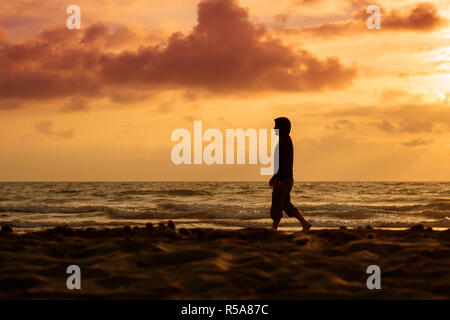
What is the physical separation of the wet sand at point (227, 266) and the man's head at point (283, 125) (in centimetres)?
241

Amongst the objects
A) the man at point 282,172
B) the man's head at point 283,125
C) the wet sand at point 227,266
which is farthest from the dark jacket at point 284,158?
the wet sand at point 227,266

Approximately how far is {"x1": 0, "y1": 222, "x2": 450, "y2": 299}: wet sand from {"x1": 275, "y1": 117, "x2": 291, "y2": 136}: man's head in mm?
2409

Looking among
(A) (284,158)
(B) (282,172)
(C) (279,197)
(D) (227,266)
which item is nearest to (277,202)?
(C) (279,197)

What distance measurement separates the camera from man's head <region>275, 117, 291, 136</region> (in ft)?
33.9

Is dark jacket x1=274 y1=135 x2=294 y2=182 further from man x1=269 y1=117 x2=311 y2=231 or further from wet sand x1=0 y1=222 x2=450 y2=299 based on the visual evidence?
wet sand x1=0 y1=222 x2=450 y2=299

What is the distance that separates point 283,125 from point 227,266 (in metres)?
4.61

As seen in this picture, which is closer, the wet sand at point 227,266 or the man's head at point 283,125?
the wet sand at point 227,266

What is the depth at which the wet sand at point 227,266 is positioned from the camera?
5.46 meters

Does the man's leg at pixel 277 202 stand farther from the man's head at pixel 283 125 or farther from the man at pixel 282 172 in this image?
the man's head at pixel 283 125

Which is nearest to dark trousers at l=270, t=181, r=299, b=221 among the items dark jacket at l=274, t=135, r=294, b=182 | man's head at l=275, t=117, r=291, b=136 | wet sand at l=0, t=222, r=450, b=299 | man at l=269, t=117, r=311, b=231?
man at l=269, t=117, r=311, b=231

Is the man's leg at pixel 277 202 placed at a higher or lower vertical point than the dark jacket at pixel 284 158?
lower

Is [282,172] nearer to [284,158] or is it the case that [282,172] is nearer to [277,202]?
[284,158]

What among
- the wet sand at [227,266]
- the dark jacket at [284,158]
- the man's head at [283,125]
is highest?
the man's head at [283,125]
